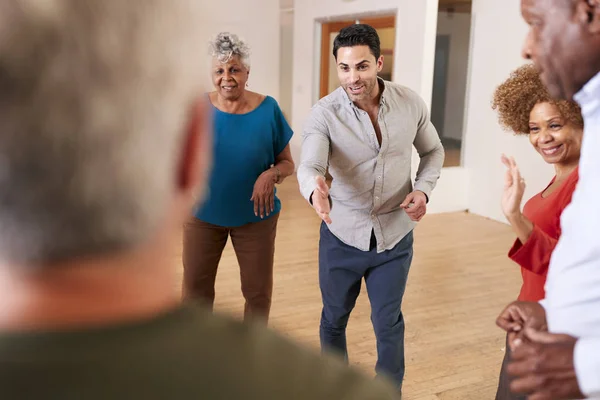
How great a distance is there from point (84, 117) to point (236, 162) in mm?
2330

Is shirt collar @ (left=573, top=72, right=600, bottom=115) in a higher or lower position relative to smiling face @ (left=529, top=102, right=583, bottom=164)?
higher

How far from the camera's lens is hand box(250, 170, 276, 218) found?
2.74 metres

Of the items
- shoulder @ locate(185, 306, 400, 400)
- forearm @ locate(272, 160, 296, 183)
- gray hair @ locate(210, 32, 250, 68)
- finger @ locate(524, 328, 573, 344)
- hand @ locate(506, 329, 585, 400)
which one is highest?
gray hair @ locate(210, 32, 250, 68)

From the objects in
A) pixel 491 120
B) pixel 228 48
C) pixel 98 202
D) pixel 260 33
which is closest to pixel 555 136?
pixel 228 48

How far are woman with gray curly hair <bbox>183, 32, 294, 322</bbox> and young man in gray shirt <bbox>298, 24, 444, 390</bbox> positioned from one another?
335 millimetres

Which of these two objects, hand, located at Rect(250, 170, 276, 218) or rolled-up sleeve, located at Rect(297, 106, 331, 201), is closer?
rolled-up sleeve, located at Rect(297, 106, 331, 201)

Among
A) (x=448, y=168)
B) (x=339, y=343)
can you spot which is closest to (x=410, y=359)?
(x=339, y=343)

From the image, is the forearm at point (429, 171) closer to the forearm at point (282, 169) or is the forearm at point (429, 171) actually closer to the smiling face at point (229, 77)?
the forearm at point (282, 169)

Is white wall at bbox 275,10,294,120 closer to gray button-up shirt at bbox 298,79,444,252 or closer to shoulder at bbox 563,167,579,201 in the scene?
gray button-up shirt at bbox 298,79,444,252

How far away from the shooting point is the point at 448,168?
6.87 m

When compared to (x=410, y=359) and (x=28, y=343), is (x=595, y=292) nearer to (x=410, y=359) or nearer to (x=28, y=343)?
(x=28, y=343)

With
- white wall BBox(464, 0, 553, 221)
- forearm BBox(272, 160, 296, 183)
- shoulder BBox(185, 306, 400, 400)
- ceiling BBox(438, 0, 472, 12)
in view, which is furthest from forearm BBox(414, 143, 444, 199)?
ceiling BBox(438, 0, 472, 12)

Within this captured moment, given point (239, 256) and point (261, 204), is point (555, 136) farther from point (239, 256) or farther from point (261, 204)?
point (239, 256)

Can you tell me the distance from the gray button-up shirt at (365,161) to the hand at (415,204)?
0.08 metres
